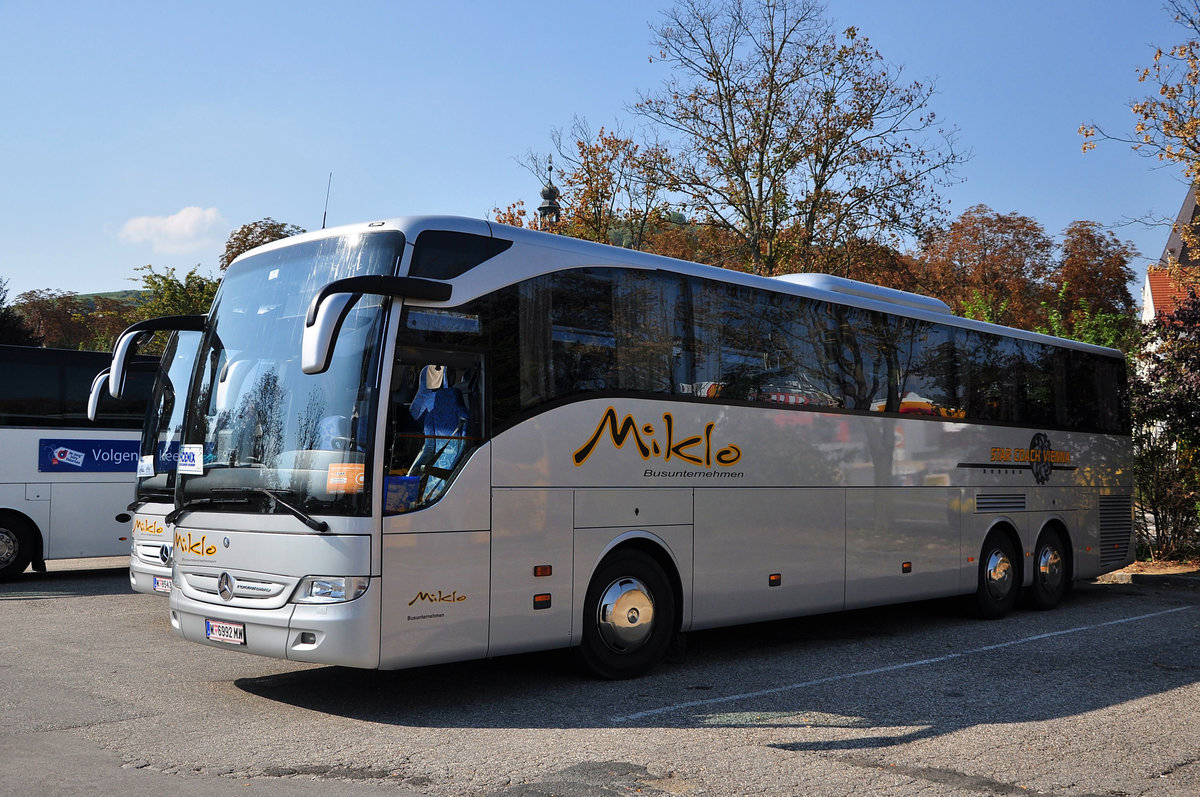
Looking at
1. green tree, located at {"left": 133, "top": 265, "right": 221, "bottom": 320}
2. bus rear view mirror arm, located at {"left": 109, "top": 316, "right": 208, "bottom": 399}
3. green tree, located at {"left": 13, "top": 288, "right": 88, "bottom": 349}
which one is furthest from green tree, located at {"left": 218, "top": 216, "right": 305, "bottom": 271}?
bus rear view mirror arm, located at {"left": 109, "top": 316, "right": 208, "bottom": 399}

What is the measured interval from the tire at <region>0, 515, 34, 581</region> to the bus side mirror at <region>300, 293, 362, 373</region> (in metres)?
11.3

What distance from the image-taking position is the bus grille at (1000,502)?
43.6 feet

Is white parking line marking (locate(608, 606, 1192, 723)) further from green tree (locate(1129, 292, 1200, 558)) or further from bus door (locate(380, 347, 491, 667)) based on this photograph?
green tree (locate(1129, 292, 1200, 558))

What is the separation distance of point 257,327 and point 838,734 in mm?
4895

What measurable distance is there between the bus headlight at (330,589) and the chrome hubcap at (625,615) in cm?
224

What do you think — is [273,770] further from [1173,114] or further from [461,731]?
[1173,114]

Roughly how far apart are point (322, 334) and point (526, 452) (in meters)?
1.98

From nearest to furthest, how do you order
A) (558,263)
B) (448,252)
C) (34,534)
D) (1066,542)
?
(448,252) < (558,263) < (1066,542) < (34,534)

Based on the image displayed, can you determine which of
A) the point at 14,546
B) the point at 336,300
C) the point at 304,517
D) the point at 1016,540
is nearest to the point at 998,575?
the point at 1016,540

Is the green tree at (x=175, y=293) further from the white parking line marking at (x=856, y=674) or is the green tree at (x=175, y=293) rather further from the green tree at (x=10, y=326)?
the white parking line marking at (x=856, y=674)

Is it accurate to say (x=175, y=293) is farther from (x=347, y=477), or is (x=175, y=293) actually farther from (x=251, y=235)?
(x=347, y=477)

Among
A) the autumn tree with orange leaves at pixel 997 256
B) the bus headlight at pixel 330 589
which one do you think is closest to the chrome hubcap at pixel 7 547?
the bus headlight at pixel 330 589

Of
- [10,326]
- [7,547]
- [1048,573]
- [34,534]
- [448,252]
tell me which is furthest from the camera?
[10,326]

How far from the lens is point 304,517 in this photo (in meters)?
7.30
